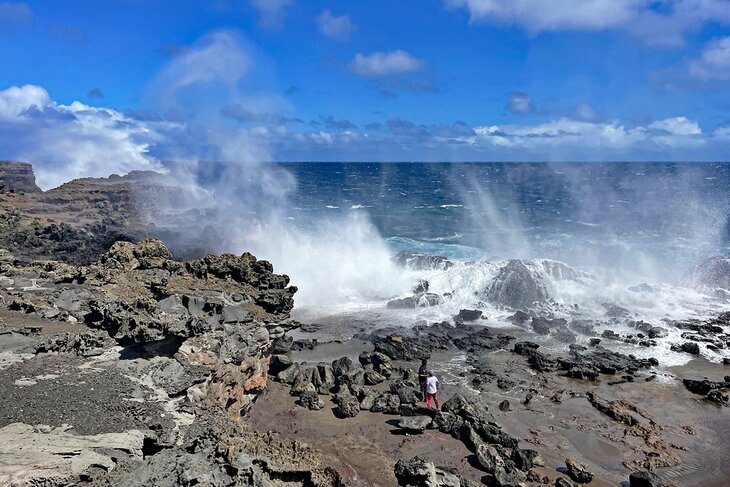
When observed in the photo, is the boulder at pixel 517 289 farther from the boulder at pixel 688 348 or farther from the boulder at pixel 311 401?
the boulder at pixel 311 401

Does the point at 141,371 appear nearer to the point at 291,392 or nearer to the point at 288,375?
the point at 291,392

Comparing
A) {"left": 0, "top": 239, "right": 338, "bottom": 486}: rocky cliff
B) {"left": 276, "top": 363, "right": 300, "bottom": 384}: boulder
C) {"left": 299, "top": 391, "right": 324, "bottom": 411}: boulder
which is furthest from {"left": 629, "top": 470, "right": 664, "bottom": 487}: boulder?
{"left": 276, "top": 363, "right": 300, "bottom": 384}: boulder

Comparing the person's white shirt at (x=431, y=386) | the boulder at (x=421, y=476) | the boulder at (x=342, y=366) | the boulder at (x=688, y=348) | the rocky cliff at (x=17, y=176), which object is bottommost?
the boulder at (x=688, y=348)

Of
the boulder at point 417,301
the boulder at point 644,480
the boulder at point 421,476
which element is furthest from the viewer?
the boulder at point 417,301

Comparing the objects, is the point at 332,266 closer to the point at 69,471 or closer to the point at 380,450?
the point at 380,450

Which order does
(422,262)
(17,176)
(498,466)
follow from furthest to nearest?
(17,176), (422,262), (498,466)

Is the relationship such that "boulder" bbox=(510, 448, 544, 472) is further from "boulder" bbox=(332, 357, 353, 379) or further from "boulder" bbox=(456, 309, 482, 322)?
"boulder" bbox=(456, 309, 482, 322)

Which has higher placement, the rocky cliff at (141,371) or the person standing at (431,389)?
the rocky cliff at (141,371)

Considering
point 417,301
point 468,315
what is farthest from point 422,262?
point 468,315

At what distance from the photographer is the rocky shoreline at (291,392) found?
854cm

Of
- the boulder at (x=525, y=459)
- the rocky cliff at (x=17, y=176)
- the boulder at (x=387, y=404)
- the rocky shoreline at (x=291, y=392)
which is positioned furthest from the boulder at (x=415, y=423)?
the rocky cliff at (x=17, y=176)

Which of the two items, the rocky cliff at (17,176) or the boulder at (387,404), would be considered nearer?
the boulder at (387,404)

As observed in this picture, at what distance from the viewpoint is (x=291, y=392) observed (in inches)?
623

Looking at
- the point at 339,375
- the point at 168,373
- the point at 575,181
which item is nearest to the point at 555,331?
the point at 339,375
